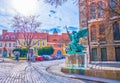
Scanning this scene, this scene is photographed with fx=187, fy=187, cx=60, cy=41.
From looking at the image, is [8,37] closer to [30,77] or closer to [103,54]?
[103,54]

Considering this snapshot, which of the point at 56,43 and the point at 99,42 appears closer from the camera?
the point at 99,42

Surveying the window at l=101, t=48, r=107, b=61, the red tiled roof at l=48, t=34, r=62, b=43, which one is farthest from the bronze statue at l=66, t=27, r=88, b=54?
the red tiled roof at l=48, t=34, r=62, b=43

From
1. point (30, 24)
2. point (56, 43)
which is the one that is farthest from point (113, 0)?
point (56, 43)

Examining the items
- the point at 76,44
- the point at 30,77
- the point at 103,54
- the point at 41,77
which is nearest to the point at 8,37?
the point at 103,54

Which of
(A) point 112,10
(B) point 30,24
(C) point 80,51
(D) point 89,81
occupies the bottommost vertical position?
(D) point 89,81

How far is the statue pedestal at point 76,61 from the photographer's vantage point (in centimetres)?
1645

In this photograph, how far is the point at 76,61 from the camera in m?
17.2

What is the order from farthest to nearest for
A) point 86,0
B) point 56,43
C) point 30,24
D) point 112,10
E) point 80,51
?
point 56,43
point 30,24
point 80,51
point 112,10
point 86,0

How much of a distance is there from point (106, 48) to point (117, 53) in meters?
2.23

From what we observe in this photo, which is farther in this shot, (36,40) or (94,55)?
(36,40)

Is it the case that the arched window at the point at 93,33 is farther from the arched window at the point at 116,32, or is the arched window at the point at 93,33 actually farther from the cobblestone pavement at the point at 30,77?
the cobblestone pavement at the point at 30,77

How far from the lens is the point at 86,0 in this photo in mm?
10469

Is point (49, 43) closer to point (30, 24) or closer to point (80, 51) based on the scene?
point (30, 24)

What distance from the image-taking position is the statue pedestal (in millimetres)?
16453
